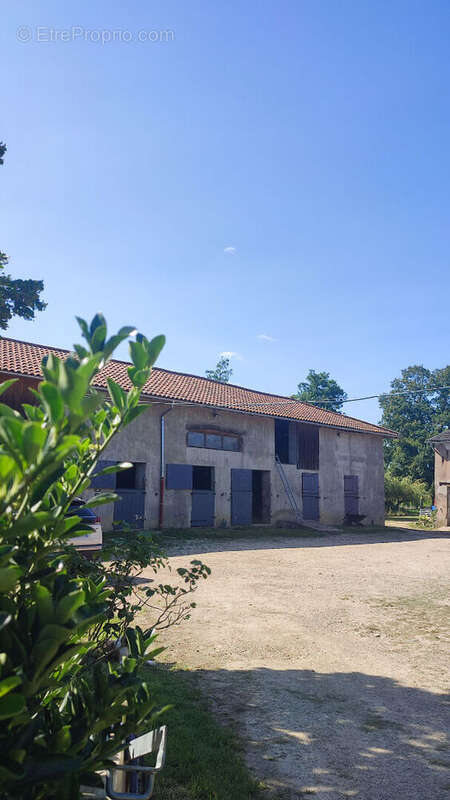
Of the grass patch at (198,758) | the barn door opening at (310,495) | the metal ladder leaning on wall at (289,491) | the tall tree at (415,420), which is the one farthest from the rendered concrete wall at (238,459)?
the tall tree at (415,420)

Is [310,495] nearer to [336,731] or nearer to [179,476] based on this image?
[179,476]

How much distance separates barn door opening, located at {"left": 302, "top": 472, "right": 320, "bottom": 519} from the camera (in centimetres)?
2223

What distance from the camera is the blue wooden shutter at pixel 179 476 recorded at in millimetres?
17609

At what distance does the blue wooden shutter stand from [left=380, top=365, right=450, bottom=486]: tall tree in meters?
34.5

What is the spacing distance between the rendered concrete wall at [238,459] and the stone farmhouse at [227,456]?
35 mm

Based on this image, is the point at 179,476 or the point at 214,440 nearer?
the point at 179,476

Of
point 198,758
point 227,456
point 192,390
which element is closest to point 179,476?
point 227,456

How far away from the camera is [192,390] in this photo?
814 inches

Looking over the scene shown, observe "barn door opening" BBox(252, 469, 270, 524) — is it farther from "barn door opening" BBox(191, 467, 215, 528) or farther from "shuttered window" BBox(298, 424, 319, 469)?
"barn door opening" BBox(191, 467, 215, 528)

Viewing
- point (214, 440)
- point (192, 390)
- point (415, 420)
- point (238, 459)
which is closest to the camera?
point (214, 440)

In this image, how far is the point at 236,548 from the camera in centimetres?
1495

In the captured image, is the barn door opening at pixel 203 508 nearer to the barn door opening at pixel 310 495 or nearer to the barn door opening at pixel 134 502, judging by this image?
the barn door opening at pixel 134 502

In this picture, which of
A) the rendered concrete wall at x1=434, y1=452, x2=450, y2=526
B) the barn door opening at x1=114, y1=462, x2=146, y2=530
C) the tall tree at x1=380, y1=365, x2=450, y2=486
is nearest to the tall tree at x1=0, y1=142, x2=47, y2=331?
the barn door opening at x1=114, y1=462, x2=146, y2=530

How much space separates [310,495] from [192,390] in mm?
6701
